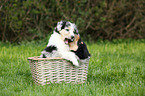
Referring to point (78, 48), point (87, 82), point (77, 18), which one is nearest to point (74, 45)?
point (78, 48)

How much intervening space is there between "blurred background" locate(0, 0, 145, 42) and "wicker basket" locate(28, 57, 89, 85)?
385cm

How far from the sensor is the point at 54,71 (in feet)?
9.19

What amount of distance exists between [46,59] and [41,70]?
17cm

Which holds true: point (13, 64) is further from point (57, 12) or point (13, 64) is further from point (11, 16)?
point (57, 12)

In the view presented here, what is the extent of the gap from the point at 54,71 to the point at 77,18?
4.65 metres

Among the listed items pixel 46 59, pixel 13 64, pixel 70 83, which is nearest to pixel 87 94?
pixel 70 83

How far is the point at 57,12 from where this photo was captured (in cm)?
705

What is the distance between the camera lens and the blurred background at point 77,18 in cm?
642

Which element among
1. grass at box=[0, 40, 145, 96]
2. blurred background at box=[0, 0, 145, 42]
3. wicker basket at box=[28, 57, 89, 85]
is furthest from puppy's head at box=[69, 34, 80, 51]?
blurred background at box=[0, 0, 145, 42]

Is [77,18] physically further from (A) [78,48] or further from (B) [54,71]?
(B) [54,71]

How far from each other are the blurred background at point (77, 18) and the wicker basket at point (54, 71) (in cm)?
385

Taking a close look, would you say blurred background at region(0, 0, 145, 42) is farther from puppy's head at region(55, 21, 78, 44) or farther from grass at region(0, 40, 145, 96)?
puppy's head at region(55, 21, 78, 44)

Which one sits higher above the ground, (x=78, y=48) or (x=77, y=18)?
(x=77, y=18)

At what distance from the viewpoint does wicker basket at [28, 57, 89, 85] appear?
2.76 m
